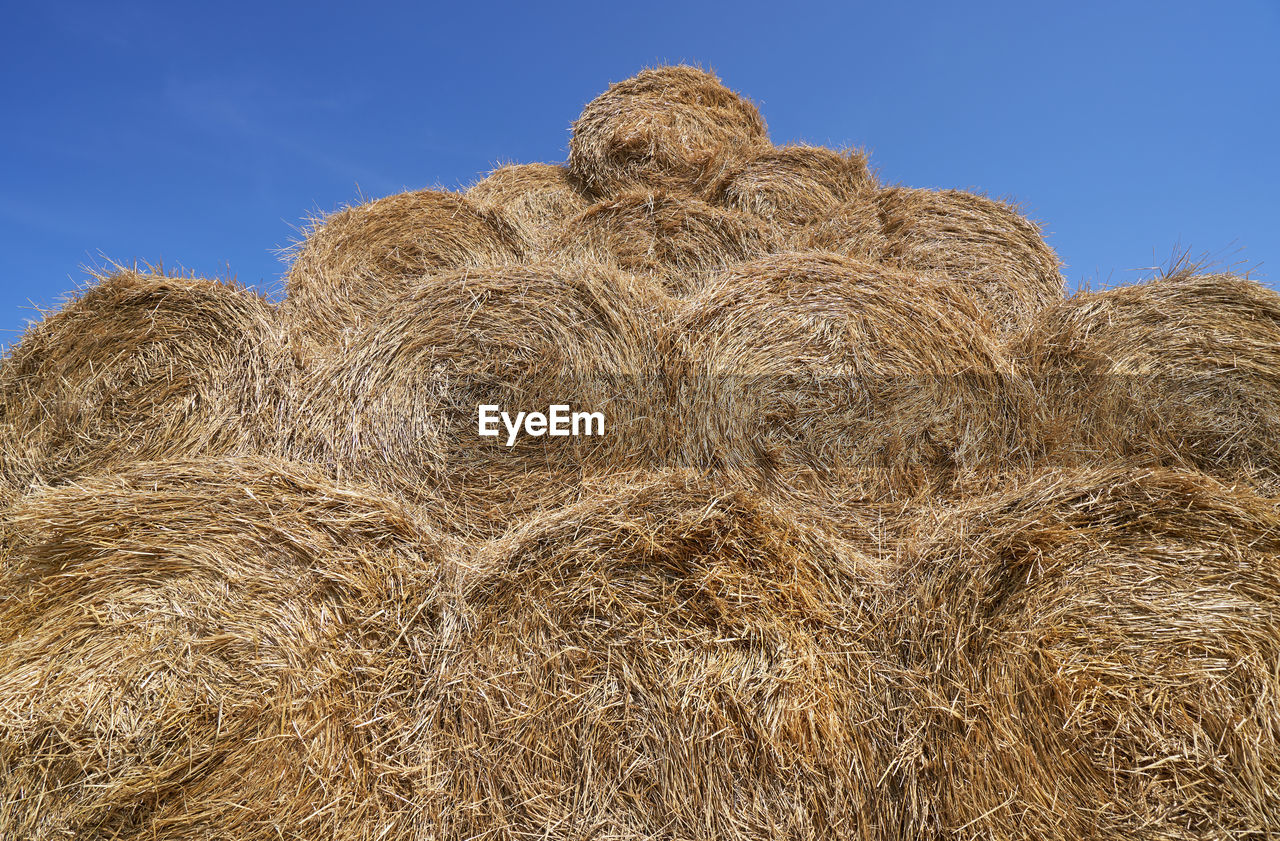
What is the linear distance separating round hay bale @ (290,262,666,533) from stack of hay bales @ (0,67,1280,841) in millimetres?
13

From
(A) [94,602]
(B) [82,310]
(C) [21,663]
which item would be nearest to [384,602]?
(A) [94,602]

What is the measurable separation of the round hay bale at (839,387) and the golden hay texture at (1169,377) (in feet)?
0.76

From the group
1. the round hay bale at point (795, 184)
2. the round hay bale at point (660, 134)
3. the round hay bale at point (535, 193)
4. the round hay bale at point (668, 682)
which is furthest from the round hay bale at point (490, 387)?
the round hay bale at point (535, 193)

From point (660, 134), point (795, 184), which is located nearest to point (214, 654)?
point (795, 184)

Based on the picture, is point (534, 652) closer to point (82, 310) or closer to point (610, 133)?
point (82, 310)

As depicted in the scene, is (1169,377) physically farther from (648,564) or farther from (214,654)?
Answer: (214,654)

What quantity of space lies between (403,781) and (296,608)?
20.8 inches

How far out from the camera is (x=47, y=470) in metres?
2.48

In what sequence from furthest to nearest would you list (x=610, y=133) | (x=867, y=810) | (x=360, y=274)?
(x=610, y=133) < (x=360, y=274) < (x=867, y=810)

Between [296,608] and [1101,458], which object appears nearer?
[296,608]

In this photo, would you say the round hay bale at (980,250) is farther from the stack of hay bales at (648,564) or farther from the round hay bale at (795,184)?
the stack of hay bales at (648,564)

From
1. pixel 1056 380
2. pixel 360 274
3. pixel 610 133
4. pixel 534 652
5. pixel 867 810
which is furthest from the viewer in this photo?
pixel 610 133

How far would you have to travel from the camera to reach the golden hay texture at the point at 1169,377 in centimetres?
228

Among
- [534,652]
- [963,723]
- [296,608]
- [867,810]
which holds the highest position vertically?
[296,608]
